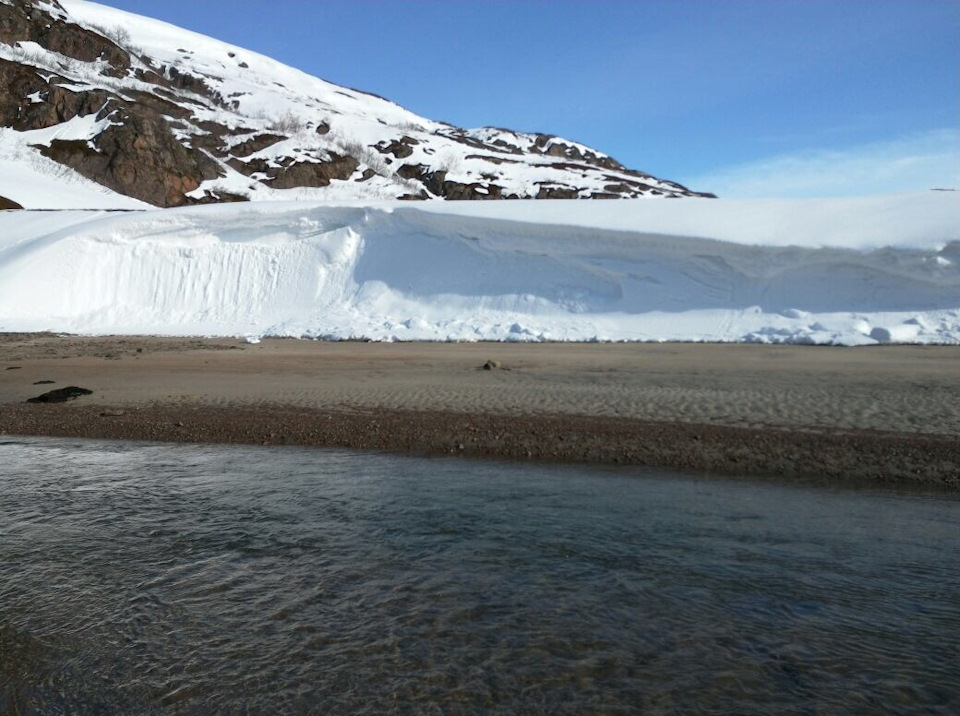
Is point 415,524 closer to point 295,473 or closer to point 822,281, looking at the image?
point 295,473

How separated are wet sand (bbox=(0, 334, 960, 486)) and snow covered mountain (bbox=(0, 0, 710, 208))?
3240 centimetres

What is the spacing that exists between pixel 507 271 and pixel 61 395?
11896mm

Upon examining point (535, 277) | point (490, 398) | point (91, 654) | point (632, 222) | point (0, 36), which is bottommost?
point (91, 654)

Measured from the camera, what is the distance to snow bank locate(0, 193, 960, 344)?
17062 millimetres

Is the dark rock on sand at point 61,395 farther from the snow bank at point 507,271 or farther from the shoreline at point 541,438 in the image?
the snow bank at point 507,271

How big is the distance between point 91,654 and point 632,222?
1790 cm

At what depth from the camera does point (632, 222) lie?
789 inches

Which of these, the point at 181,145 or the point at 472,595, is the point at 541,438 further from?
the point at 181,145

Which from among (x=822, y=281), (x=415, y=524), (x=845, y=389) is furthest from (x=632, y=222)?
(x=415, y=524)

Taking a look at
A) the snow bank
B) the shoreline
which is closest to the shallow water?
the shoreline

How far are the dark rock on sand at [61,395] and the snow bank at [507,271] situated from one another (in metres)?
7.52

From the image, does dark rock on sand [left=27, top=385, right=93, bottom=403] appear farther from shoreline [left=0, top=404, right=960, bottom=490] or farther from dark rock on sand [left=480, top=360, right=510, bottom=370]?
dark rock on sand [left=480, top=360, right=510, bottom=370]

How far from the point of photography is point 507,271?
20297 mm

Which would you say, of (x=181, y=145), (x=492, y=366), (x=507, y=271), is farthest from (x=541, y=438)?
(x=181, y=145)
